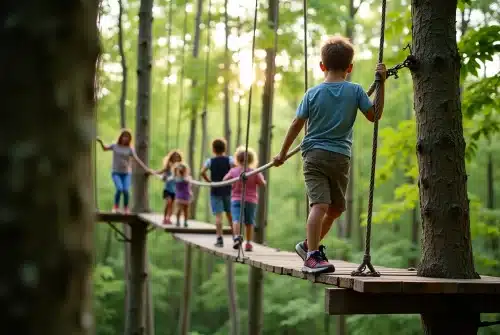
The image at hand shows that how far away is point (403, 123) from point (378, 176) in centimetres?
97

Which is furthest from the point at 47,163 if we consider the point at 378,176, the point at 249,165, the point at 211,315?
the point at 211,315

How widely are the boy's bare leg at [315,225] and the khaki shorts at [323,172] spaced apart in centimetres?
3

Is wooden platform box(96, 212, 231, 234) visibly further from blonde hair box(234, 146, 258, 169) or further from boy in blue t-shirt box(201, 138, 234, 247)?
blonde hair box(234, 146, 258, 169)

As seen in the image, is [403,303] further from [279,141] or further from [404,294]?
[279,141]

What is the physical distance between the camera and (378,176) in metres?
7.79

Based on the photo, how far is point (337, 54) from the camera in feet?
11.5

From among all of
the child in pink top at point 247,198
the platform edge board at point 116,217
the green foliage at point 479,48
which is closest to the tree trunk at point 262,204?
the platform edge board at point 116,217

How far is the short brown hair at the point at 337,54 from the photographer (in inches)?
137

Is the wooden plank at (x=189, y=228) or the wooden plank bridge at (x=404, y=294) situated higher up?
the wooden plank bridge at (x=404, y=294)

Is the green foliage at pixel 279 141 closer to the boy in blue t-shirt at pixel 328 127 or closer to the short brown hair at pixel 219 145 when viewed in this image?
the boy in blue t-shirt at pixel 328 127

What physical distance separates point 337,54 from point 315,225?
3.05 ft

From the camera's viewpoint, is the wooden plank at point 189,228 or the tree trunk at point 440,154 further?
the wooden plank at point 189,228

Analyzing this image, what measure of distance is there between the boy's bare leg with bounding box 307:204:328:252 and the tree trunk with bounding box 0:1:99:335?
2.51m

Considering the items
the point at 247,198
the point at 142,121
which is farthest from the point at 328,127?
the point at 142,121
